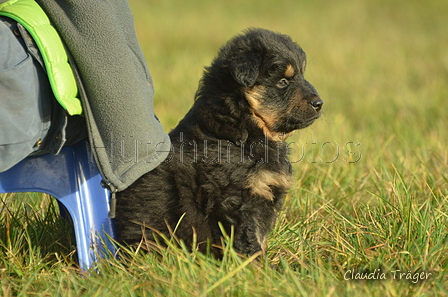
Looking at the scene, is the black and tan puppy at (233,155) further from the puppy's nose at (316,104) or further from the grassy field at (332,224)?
the grassy field at (332,224)

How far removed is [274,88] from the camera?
9.96 ft

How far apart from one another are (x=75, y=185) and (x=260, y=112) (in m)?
1.08

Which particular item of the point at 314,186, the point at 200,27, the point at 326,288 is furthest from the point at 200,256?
the point at 200,27

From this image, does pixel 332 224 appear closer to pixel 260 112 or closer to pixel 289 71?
pixel 260 112

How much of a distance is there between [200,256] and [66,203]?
2.73 feet

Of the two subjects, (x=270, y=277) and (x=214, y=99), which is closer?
(x=270, y=277)

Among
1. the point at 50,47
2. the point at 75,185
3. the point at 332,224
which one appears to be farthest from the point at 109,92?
the point at 332,224

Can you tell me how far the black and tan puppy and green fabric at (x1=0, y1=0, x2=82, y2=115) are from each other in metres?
0.61

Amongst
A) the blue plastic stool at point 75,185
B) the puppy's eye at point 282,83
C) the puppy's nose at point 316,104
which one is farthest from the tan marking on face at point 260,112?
the blue plastic stool at point 75,185

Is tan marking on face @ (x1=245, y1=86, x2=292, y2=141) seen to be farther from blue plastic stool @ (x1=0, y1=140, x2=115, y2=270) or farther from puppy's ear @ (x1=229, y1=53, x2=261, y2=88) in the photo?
blue plastic stool @ (x1=0, y1=140, x2=115, y2=270)

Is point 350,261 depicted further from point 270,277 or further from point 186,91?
point 186,91

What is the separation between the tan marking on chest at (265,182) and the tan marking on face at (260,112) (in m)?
0.27

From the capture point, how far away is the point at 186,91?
7.17m

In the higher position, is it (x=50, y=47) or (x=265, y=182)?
(x=50, y=47)
